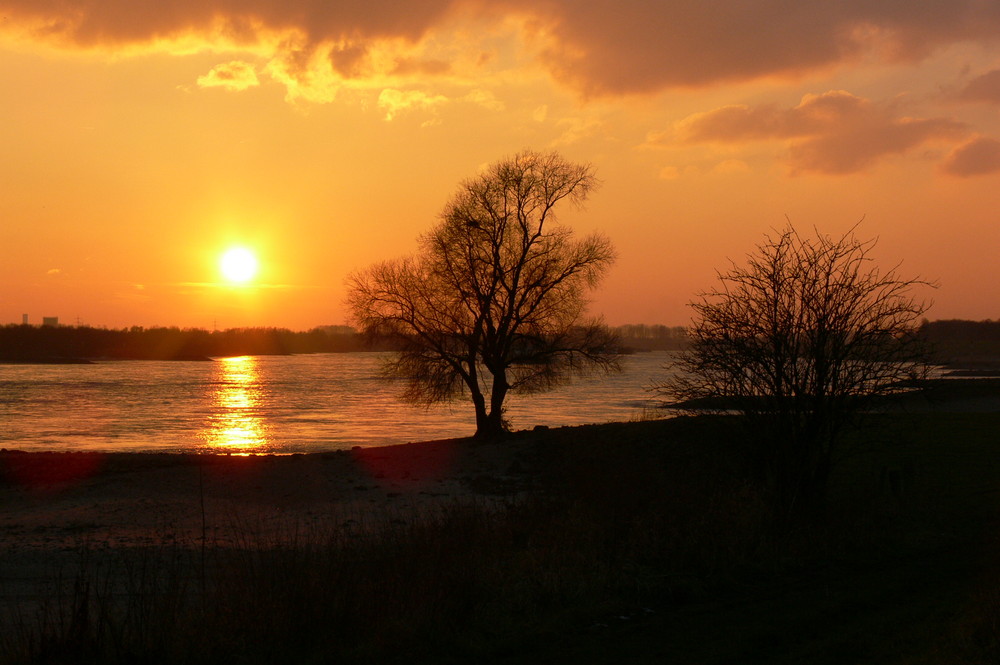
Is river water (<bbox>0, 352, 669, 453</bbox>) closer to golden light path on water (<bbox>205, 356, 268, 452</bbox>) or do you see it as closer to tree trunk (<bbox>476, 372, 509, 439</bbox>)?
golden light path on water (<bbox>205, 356, 268, 452</bbox>)

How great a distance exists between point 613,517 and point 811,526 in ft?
11.0

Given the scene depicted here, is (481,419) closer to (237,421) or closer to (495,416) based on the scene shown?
(495,416)

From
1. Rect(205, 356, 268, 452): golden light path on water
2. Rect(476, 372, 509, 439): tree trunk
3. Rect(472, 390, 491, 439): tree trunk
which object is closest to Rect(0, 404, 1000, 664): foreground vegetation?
Rect(476, 372, 509, 439): tree trunk

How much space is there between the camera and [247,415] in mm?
61906

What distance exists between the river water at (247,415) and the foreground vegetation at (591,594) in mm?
19922

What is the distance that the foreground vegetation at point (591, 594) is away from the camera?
8.09m

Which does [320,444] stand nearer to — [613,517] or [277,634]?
[613,517]

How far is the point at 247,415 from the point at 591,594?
55.6m

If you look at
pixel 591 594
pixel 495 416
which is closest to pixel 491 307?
pixel 495 416

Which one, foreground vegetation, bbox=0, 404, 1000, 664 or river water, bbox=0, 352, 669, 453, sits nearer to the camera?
foreground vegetation, bbox=0, 404, 1000, 664

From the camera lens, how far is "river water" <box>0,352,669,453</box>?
4356cm

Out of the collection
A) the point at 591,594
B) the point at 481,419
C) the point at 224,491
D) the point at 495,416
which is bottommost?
the point at 224,491

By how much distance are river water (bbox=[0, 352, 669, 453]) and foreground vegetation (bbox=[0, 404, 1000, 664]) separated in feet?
65.4

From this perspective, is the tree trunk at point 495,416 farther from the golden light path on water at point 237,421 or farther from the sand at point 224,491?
the golden light path on water at point 237,421
